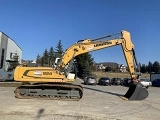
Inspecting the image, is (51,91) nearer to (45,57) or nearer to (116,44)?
(116,44)

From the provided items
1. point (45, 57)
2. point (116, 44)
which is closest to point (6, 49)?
point (116, 44)

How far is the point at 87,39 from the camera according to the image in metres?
22.8

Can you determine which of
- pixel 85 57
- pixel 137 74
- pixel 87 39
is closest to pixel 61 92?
pixel 87 39

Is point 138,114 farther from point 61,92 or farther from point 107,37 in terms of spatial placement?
point 107,37

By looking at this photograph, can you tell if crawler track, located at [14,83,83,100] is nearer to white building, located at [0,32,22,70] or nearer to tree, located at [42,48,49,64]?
white building, located at [0,32,22,70]

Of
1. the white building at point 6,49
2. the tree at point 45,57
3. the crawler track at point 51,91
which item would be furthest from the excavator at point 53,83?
the tree at point 45,57

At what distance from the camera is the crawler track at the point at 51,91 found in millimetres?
20297

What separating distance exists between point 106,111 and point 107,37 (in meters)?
9.12

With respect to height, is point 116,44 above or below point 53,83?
above

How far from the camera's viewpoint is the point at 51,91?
66.7 ft

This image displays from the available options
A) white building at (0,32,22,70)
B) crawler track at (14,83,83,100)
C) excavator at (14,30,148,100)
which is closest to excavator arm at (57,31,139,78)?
excavator at (14,30,148,100)

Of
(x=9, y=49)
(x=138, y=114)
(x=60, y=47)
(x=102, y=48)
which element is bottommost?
(x=138, y=114)

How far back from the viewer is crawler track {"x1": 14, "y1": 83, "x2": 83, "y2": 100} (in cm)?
2030

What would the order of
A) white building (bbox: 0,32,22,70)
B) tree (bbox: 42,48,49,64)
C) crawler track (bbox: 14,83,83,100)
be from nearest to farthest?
crawler track (bbox: 14,83,83,100), white building (bbox: 0,32,22,70), tree (bbox: 42,48,49,64)
